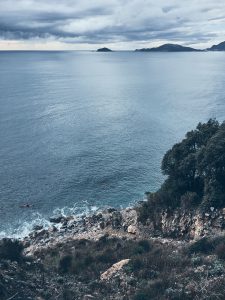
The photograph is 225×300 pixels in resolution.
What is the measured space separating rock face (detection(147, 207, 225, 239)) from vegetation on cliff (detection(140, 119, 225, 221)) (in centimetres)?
105

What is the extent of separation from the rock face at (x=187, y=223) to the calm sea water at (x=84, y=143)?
668 inches

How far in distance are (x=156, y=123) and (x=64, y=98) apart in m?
52.5

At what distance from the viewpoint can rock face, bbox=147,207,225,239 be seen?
53.1 meters

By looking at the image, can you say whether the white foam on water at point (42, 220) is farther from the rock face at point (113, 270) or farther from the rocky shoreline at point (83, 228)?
the rock face at point (113, 270)

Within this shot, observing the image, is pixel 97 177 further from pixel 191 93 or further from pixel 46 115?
pixel 191 93

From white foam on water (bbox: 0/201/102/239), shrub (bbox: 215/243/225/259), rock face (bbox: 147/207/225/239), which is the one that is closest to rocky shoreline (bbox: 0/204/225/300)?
rock face (bbox: 147/207/225/239)

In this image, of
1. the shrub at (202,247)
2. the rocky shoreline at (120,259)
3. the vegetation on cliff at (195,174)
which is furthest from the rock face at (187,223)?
the shrub at (202,247)

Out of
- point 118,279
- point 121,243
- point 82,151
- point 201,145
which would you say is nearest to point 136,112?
point 82,151

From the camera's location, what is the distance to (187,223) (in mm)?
55812

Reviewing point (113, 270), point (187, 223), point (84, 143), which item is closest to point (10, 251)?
point (113, 270)

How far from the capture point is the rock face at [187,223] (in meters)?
53.1

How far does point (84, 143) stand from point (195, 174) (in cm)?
4955

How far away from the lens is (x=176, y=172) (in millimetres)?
60906

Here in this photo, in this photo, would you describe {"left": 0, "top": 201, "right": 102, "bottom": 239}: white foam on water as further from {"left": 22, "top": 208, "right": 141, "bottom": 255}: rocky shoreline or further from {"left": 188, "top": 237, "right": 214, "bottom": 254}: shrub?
{"left": 188, "top": 237, "right": 214, "bottom": 254}: shrub
